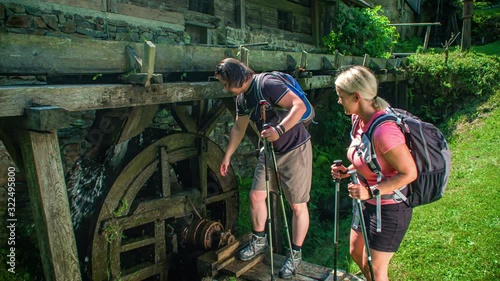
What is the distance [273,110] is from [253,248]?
1.49 m

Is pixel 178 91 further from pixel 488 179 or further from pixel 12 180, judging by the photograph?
pixel 488 179

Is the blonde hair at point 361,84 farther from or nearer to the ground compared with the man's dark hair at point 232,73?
nearer to the ground

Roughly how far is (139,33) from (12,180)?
119 inches

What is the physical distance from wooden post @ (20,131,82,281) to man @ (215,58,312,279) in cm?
155

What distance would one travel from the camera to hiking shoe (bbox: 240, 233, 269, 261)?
4168 millimetres

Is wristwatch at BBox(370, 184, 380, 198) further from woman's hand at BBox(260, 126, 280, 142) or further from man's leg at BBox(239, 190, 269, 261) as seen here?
man's leg at BBox(239, 190, 269, 261)

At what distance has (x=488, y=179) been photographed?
23.7 feet

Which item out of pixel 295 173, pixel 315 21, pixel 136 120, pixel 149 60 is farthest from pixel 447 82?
pixel 149 60

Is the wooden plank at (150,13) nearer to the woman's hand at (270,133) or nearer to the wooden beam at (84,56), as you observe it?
the wooden beam at (84,56)

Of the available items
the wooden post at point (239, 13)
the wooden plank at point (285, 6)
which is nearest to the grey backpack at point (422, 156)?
the wooden post at point (239, 13)

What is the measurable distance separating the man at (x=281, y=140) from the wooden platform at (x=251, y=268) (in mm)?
109

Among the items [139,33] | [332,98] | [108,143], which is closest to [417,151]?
[108,143]

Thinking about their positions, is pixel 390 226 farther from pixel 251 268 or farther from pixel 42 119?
pixel 42 119

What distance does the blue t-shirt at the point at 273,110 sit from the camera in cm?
354
